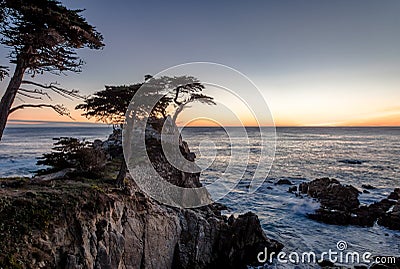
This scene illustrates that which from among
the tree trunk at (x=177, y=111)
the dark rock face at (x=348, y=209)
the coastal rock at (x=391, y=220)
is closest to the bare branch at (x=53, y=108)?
the tree trunk at (x=177, y=111)

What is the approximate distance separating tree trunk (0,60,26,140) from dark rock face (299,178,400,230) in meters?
21.2

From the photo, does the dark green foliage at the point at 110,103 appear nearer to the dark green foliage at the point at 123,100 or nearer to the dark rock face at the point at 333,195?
the dark green foliage at the point at 123,100

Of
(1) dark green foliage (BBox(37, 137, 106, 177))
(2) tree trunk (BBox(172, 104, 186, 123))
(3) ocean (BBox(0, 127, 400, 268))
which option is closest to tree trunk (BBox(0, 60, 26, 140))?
(1) dark green foliage (BBox(37, 137, 106, 177))

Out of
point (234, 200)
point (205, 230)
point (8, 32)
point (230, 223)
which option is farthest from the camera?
point (234, 200)

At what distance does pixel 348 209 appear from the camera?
22016mm

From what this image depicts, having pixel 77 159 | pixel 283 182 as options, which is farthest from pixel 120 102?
pixel 283 182

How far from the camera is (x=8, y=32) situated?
8945 millimetres

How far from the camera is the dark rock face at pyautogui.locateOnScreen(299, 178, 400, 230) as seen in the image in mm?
19583

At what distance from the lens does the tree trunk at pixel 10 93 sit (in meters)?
9.62

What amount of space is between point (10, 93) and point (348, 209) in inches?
964

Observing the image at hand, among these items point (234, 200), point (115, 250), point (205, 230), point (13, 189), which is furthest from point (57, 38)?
point (234, 200)

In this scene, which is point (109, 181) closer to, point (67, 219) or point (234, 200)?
point (67, 219)

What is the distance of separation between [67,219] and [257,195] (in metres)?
22.2

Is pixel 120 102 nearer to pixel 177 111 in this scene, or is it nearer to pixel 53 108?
pixel 53 108
